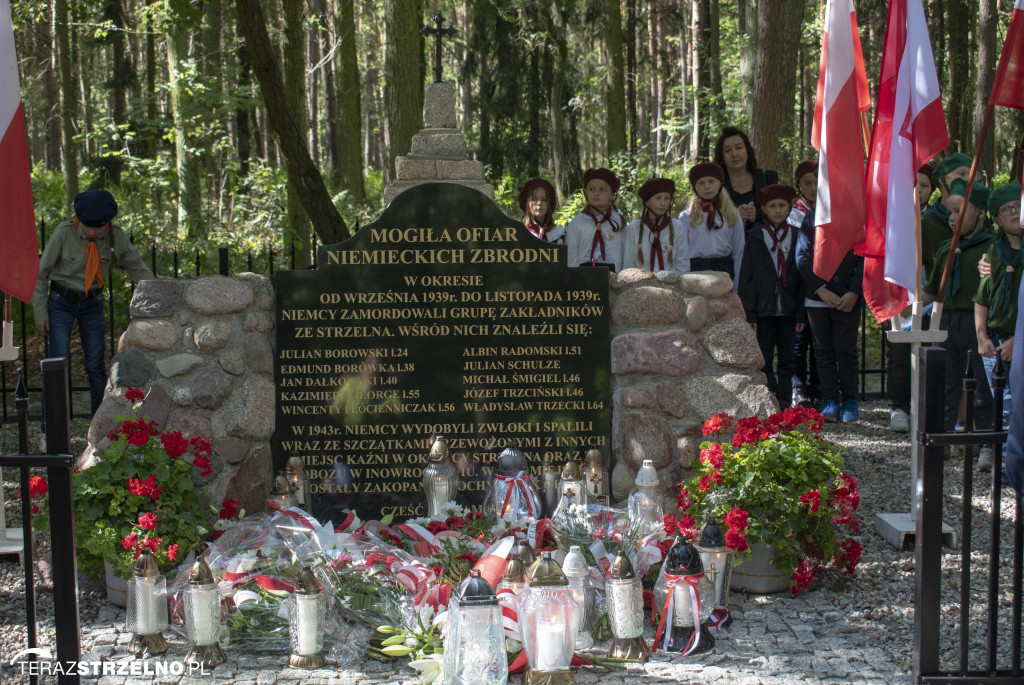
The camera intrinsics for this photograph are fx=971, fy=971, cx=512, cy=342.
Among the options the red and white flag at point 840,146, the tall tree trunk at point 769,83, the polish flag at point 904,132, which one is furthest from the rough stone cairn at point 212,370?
the tall tree trunk at point 769,83

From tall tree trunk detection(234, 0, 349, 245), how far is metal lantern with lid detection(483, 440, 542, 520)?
4.62 metres

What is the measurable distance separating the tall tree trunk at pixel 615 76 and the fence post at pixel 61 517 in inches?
492

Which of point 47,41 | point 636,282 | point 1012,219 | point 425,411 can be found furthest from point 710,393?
point 47,41

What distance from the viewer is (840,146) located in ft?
14.4

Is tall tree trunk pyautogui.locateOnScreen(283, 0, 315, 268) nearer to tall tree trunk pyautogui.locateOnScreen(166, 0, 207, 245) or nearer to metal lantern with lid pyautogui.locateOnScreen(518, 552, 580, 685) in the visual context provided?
tall tree trunk pyautogui.locateOnScreen(166, 0, 207, 245)

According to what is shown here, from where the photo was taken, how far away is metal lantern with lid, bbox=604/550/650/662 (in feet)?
11.4

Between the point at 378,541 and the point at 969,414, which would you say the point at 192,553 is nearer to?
the point at 378,541

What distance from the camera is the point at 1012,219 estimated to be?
18.1ft

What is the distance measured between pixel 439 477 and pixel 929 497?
2362mm

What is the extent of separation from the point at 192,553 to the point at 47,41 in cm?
1548

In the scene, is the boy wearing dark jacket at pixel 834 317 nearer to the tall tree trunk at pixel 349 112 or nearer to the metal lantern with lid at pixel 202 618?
the metal lantern with lid at pixel 202 618

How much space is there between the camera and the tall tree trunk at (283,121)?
26.2 ft

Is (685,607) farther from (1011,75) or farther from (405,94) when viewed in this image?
(405,94)

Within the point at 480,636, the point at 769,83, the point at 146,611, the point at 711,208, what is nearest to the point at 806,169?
the point at 711,208
